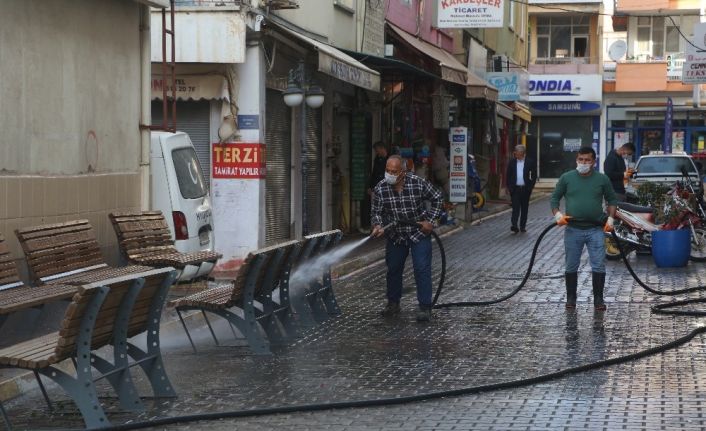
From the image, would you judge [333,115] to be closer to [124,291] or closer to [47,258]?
[47,258]

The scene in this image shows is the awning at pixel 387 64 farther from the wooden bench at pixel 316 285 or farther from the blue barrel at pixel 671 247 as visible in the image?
the wooden bench at pixel 316 285

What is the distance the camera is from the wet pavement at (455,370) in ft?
26.2

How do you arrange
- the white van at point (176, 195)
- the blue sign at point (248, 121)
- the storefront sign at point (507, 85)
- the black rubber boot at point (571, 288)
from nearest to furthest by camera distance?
the black rubber boot at point (571, 288) → the white van at point (176, 195) → the blue sign at point (248, 121) → the storefront sign at point (507, 85)

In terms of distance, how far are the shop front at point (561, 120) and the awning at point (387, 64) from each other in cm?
3142

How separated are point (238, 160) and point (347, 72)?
2240 millimetres

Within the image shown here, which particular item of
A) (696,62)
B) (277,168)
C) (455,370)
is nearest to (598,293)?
(455,370)

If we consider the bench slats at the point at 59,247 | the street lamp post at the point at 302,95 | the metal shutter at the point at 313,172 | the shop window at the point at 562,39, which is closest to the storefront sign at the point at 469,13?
the metal shutter at the point at 313,172

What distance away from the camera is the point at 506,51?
48938mm

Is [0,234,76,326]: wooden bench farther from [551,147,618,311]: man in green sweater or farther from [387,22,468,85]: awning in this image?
[387,22,468,85]: awning

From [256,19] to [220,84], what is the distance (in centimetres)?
110

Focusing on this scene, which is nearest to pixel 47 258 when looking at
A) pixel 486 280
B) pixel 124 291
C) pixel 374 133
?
pixel 124 291

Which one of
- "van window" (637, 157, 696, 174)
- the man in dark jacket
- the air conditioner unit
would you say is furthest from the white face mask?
the air conditioner unit

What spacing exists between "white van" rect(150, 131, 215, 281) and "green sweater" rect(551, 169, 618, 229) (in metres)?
4.38

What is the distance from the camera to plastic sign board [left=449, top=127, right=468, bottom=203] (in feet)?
95.8
